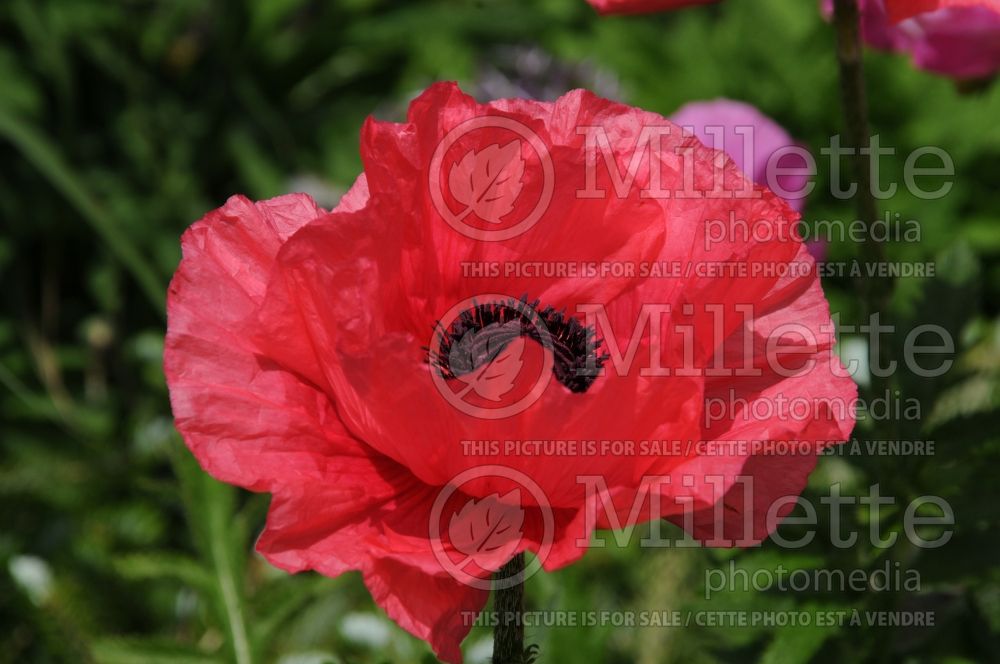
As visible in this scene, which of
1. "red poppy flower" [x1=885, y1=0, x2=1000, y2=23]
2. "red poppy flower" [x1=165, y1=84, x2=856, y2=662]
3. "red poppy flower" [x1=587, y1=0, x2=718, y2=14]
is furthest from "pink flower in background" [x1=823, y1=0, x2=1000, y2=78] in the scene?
"red poppy flower" [x1=165, y1=84, x2=856, y2=662]

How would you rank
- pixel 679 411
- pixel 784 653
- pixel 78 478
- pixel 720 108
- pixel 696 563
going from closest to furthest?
pixel 679 411 < pixel 784 653 < pixel 720 108 < pixel 696 563 < pixel 78 478

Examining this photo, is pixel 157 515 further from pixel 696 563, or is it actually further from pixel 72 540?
pixel 696 563

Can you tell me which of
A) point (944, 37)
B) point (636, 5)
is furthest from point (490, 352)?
point (944, 37)

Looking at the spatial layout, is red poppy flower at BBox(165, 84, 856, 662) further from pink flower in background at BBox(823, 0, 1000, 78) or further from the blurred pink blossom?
the blurred pink blossom

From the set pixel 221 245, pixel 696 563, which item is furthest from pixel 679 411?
pixel 696 563

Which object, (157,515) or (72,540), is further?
(157,515)

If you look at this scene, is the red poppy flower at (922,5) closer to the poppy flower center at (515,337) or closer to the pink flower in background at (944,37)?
the pink flower in background at (944,37)
